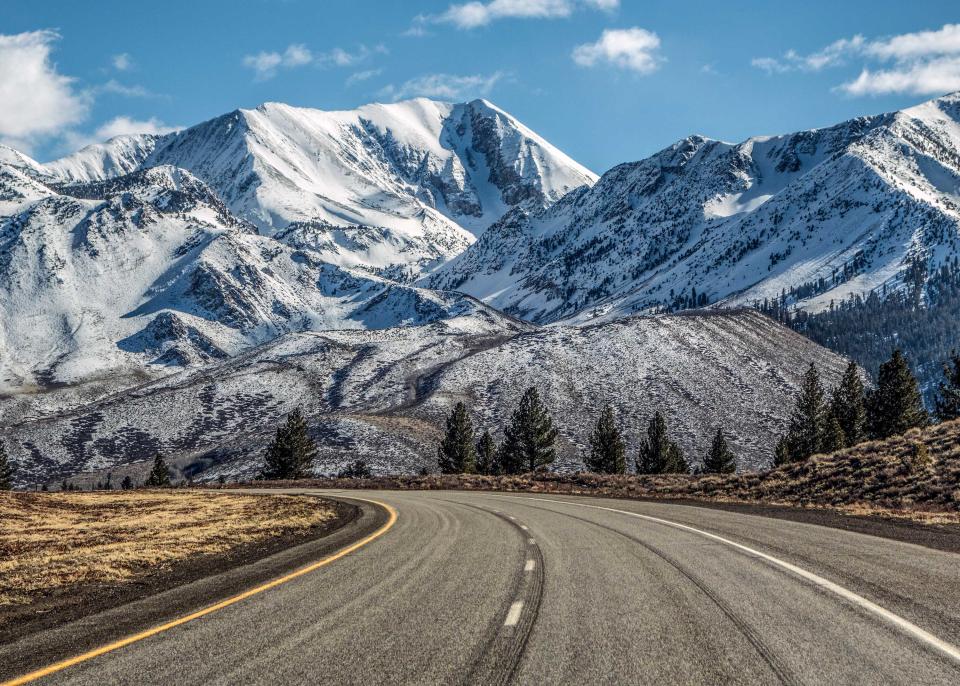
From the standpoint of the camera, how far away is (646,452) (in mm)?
78812

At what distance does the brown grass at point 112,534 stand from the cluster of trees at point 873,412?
53.4 m

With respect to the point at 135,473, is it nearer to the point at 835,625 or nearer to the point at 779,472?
the point at 779,472

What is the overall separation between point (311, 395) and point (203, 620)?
19295 cm

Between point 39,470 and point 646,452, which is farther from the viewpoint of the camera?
point 39,470

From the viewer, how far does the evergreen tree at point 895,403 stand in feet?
222

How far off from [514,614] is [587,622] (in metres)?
0.93

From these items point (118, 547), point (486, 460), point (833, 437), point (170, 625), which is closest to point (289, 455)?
point (486, 460)

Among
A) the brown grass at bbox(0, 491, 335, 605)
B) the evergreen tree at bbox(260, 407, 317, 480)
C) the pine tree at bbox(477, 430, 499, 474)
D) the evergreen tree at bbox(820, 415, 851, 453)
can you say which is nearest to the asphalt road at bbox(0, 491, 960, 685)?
the brown grass at bbox(0, 491, 335, 605)

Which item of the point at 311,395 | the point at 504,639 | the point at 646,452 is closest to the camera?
the point at 504,639

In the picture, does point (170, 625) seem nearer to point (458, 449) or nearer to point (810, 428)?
point (458, 449)

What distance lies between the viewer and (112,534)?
1905 cm

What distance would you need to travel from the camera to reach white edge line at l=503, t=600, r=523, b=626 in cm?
814

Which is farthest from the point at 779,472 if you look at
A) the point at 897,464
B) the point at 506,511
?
A: the point at 506,511

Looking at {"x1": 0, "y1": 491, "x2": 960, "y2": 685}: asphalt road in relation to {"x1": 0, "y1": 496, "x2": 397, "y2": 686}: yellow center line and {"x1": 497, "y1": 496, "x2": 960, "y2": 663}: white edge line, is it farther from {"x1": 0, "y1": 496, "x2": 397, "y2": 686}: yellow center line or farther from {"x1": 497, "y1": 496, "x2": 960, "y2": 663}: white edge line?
{"x1": 0, "y1": 496, "x2": 397, "y2": 686}: yellow center line
